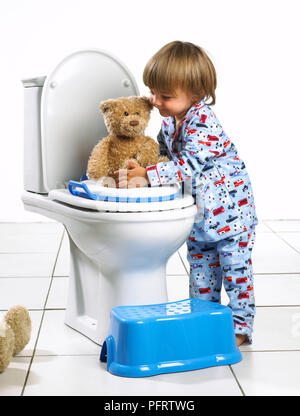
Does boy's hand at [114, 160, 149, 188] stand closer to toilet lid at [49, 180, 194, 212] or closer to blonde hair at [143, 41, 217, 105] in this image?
toilet lid at [49, 180, 194, 212]

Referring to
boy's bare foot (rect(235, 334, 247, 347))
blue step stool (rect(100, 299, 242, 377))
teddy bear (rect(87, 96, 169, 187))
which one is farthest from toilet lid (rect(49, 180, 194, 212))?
boy's bare foot (rect(235, 334, 247, 347))

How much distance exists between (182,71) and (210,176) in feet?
0.86

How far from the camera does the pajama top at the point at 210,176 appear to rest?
150cm

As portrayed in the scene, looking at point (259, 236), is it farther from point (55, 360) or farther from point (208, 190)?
point (55, 360)

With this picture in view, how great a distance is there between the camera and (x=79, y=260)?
5.55 ft

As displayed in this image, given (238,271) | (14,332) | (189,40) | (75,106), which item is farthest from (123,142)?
(189,40)

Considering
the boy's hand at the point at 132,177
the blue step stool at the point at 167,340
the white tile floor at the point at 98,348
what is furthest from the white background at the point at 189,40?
the blue step stool at the point at 167,340

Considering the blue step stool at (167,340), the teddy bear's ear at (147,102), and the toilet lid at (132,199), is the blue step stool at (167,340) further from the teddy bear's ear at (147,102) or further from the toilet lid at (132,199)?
the teddy bear's ear at (147,102)

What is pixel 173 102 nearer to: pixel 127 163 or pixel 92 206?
pixel 127 163

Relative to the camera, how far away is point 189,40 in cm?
288

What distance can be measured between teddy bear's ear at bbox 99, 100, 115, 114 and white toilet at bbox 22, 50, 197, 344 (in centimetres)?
10
